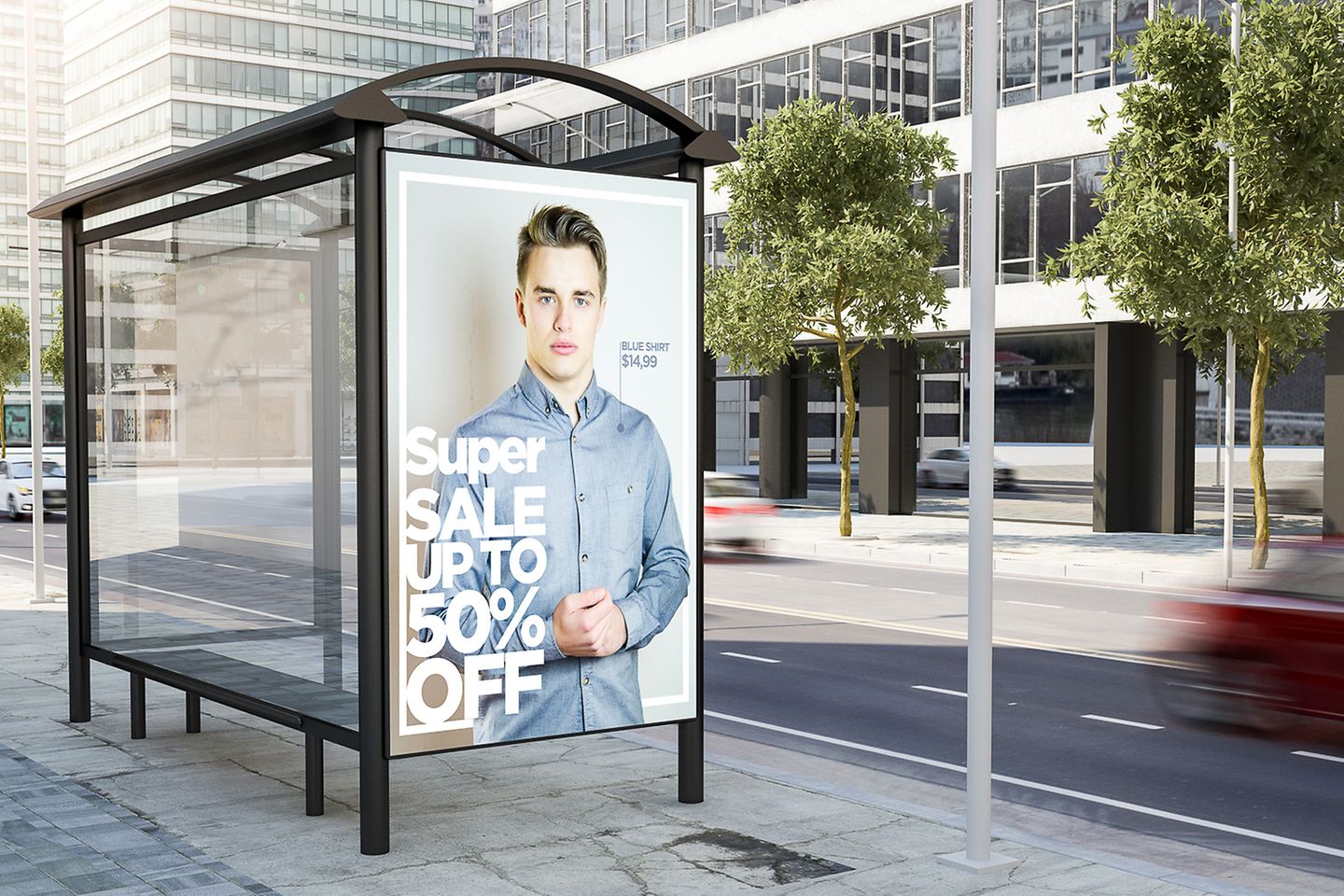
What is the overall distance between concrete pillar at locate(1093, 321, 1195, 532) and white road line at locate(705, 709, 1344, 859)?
61.0ft

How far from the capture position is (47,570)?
72.7 feet

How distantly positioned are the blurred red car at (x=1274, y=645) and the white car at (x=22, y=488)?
2841cm

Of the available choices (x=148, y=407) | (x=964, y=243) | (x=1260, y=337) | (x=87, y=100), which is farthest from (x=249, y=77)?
(x=148, y=407)

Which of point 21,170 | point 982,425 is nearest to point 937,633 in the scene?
point 982,425

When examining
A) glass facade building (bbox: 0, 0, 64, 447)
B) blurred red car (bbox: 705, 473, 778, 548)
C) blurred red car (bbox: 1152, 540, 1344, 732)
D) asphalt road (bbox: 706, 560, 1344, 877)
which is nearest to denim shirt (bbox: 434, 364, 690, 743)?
asphalt road (bbox: 706, 560, 1344, 877)

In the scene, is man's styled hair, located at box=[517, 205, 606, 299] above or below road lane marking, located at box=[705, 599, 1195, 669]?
above

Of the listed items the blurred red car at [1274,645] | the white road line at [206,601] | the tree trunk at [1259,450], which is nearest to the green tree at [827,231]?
the tree trunk at [1259,450]

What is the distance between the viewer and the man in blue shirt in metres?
6.78

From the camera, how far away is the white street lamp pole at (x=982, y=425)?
20.2 ft

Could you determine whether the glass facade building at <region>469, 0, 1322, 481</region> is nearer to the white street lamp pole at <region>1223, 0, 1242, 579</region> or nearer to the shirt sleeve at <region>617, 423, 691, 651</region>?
the white street lamp pole at <region>1223, 0, 1242, 579</region>

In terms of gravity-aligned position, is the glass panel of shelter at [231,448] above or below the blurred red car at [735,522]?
above

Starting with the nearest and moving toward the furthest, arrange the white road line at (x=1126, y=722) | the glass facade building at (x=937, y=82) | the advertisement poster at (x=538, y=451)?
the advertisement poster at (x=538, y=451) → the white road line at (x=1126, y=722) → the glass facade building at (x=937, y=82)

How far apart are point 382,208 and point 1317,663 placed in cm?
649

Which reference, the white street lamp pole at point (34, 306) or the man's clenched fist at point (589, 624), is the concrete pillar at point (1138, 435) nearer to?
the white street lamp pole at point (34, 306)
